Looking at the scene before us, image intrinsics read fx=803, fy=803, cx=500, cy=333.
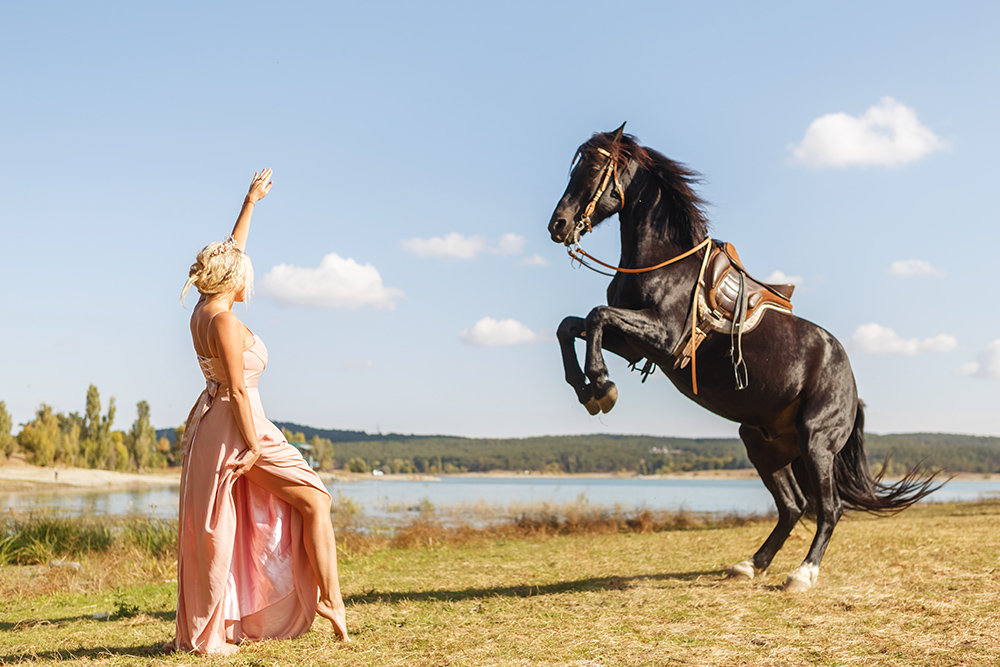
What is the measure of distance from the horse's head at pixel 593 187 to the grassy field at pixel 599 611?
2.69m

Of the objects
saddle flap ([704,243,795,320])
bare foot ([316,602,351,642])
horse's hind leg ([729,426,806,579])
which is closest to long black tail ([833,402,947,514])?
horse's hind leg ([729,426,806,579])

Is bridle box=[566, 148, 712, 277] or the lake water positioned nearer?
bridle box=[566, 148, 712, 277]

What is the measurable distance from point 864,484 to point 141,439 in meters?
81.0

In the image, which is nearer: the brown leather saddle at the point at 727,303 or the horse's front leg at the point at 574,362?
the horse's front leg at the point at 574,362

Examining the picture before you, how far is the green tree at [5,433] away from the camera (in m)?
63.0

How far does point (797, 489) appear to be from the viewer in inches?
281

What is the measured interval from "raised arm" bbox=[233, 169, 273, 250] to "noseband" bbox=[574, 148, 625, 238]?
2.21 meters

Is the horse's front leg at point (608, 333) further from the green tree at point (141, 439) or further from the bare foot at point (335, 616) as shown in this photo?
the green tree at point (141, 439)

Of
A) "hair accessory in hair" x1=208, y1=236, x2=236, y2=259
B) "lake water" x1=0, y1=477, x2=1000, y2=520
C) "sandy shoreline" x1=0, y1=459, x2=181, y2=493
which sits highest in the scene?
"hair accessory in hair" x1=208, y1=236, x2=236, y2=259

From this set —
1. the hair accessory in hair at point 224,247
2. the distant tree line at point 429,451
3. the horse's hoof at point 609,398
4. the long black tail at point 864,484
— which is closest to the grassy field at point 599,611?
the long black tail at point 864,484

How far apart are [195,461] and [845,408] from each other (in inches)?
198

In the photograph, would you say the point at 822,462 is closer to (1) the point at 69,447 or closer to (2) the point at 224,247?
(2) the point at 224,247

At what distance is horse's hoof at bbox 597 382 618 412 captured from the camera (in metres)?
5.37

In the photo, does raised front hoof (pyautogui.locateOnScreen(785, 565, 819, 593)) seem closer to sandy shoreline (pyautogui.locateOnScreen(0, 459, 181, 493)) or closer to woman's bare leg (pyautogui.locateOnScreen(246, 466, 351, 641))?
woman's bare leg (pyautogui.locateOnScreen(246, 466, 351, 641))
